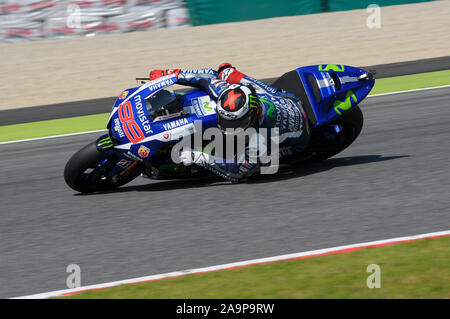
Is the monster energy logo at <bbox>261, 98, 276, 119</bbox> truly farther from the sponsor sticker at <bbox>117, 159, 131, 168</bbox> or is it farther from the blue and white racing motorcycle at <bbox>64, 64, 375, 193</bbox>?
the sponsor sticker at <bbox>117, 159, 131, 168</bbox>

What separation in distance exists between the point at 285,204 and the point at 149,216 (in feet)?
4.02

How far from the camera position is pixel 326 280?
15.8ft

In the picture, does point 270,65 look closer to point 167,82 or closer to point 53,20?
point 53,20

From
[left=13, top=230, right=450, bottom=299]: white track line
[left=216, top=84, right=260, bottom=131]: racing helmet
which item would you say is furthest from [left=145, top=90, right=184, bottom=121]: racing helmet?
[left=13, top=230, right=450, bottom=299]: white track line

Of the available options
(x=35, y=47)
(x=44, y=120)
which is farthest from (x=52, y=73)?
(x=44, y=120)

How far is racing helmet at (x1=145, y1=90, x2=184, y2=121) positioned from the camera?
6.81 metres

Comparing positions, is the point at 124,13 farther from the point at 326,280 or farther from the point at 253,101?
the point at 326,280

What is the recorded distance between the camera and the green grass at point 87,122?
1108 centimetres

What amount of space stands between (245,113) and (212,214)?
3.07 feet

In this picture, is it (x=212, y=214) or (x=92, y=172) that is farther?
(x=92, y=172)

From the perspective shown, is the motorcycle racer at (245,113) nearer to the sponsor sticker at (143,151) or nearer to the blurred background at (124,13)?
the sponsor sticker at (143,151)

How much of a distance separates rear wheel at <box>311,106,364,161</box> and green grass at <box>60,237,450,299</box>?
245 cm

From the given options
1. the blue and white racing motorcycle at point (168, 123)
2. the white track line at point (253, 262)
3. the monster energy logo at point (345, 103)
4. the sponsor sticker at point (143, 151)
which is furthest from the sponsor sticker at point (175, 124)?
the white track line at point (253, 262)

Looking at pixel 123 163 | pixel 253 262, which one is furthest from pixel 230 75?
pixel 253 262
